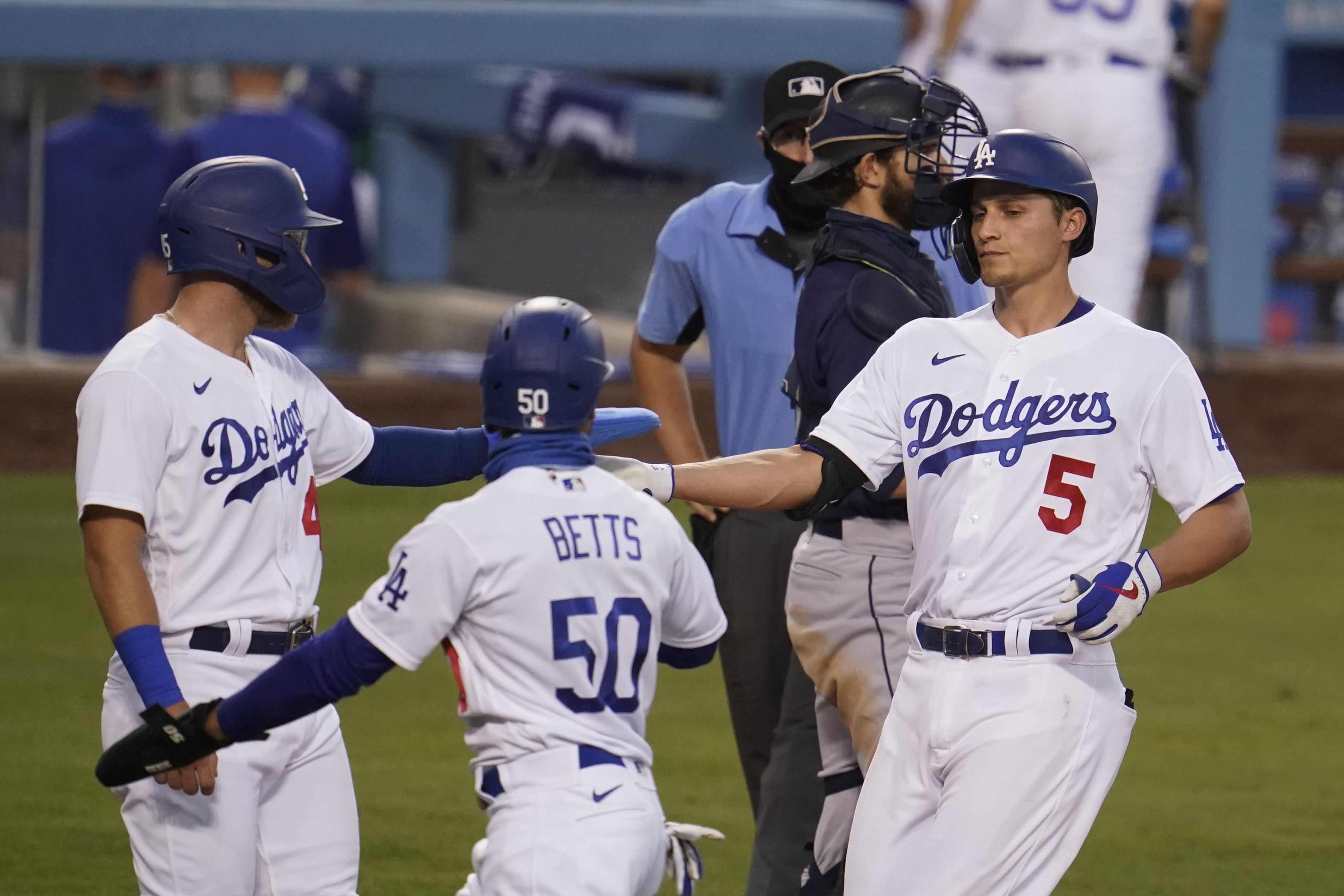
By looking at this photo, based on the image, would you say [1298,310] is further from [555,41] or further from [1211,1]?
[555,41]

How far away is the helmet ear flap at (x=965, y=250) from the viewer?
11.7 ft

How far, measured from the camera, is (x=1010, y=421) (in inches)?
131

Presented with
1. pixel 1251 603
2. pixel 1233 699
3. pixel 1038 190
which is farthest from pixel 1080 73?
pixel 1038 190

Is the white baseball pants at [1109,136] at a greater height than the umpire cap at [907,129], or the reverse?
the white baseball pants at [1109,136]

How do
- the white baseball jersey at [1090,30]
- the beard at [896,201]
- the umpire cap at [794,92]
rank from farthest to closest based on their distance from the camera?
the white baseball jersey at [1090,30] → the umpire cap at [794,92] → the beard at [896,201]

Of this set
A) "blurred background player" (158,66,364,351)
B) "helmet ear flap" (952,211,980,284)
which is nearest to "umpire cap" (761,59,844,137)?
"helmet ear flap" (952,211,980,284)

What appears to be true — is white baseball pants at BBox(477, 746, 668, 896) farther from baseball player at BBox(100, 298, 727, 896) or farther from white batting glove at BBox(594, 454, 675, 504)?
white batting glove at BBox(594, 454, 675, 504)

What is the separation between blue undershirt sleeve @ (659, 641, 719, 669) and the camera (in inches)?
123

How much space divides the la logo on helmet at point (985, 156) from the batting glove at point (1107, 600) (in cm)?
73

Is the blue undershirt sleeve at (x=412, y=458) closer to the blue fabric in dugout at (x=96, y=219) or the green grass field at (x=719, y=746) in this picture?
the green grass field at (x=719, y=746)

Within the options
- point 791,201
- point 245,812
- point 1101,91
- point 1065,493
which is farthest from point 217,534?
point 1101,91

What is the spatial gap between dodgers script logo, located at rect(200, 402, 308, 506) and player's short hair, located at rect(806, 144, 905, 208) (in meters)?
1.28

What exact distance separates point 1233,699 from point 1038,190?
4.07 m

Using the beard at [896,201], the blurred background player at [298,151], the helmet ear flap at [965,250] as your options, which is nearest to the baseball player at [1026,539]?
the helmet ear flap at [965,250]
